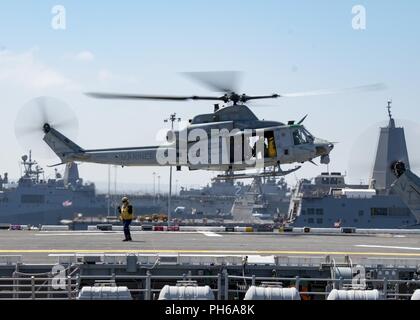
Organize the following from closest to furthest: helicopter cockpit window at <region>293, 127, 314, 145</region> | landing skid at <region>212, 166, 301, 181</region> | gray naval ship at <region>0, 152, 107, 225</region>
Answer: landing skid at <region>212, 166, 301, 181</region> → helicopter cockpit window at <region>293, 127, 314, 145</region> → gray naval ship at <region>0, 152, 107, 225</region>

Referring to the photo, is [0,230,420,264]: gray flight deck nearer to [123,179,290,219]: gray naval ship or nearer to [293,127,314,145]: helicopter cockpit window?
[293,127,314,145]: helicopter cockpit window

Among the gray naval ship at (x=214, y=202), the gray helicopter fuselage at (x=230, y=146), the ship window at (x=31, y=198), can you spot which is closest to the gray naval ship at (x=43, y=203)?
the ship window at (x=31, y=198)

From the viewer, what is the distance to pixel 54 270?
17.7 meters

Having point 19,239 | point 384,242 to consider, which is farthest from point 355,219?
point 19,239

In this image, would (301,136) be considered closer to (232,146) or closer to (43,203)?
(232,146)

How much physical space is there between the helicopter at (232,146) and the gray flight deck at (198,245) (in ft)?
21.9

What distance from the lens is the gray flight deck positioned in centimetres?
2309

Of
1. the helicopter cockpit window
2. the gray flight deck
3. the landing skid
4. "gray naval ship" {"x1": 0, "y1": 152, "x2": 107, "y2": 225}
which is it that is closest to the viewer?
the gray flight deck

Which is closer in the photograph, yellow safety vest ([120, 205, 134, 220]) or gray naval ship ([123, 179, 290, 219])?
yellow safety vest ([120, 205, 134, 220])

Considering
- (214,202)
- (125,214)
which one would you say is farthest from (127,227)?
(214,202)

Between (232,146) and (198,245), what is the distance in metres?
11.4

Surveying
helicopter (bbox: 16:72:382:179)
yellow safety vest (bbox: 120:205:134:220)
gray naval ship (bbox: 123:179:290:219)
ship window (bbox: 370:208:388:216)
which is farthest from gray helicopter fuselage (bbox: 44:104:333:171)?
gray naval ship (bbox: 123:179:290:219)

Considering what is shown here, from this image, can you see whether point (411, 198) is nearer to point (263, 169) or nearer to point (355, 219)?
point (263, 169)

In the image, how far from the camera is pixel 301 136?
3728cm
